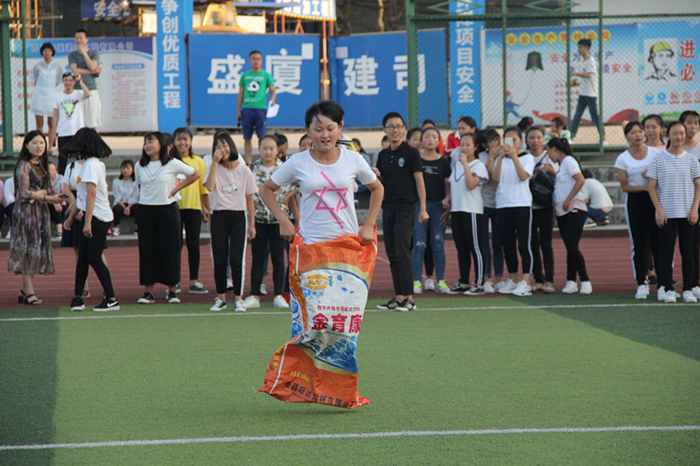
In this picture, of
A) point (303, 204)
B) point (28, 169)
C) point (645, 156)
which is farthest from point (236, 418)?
point (645, 156)

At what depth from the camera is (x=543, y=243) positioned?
356 inches

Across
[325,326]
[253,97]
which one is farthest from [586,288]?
[253,97]

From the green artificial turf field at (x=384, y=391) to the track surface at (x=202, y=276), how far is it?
1338mm

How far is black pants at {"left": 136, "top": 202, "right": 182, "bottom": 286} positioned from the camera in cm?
854

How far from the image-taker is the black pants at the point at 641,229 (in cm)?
855

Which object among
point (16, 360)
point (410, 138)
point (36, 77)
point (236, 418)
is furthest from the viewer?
point (36, 77)

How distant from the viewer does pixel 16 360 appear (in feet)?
19.4

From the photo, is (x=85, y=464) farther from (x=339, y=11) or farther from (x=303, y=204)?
(x=339, y=11)

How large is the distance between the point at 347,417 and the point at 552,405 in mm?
1200

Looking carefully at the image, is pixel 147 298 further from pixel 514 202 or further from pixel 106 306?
pixel 514 202

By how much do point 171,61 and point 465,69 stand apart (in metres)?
6.64

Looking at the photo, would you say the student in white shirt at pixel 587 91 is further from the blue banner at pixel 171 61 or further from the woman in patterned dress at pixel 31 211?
the woman in patterned dress at pixel 31 211

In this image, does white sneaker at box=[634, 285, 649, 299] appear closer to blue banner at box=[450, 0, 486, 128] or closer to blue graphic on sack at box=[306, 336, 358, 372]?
blue graphic on sack at box=[306, 336, 358, 372]

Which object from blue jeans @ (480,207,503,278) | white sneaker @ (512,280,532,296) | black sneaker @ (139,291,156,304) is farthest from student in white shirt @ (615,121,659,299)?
black sneaker @ (139,291,156,304)
